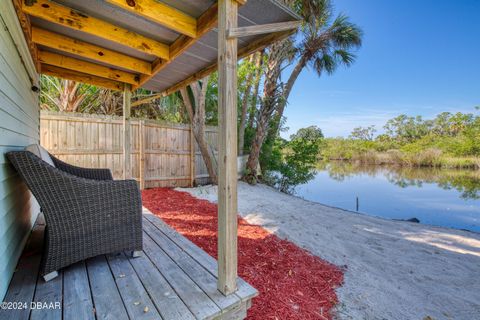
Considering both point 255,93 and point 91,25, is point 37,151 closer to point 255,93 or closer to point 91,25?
point 91,25

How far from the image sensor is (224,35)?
52.0 inches

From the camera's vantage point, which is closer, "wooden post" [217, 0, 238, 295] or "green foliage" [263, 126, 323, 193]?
"wooden post" [217, 0, 238, 295]

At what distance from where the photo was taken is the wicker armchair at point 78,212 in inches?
54.0

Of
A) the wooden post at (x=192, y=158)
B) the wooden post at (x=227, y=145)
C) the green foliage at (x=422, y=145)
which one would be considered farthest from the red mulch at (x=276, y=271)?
the green foliage at (x=422, y=145)

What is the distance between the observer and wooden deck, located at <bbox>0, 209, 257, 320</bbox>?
1164 millimetres

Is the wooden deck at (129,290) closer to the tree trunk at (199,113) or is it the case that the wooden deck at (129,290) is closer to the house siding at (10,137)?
the house siding at (10,137)

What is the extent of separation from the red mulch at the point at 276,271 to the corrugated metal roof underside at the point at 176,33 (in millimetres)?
2162

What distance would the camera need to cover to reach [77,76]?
11.1 feet

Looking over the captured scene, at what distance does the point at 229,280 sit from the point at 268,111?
6.23 meters

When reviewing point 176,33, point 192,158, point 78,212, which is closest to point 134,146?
point 192,158

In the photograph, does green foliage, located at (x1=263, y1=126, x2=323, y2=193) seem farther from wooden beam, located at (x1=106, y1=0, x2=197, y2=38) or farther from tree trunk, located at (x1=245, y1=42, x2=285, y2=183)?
wooden beam, located at (x1=106, y1=0, x2=197, y2=38)

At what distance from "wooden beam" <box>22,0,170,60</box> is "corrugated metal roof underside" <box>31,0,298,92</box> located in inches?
2.2

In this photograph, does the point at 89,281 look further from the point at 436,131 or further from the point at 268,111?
the point at 436,131

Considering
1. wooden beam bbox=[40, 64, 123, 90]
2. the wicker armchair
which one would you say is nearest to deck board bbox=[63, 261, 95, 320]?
the wicker armchair
